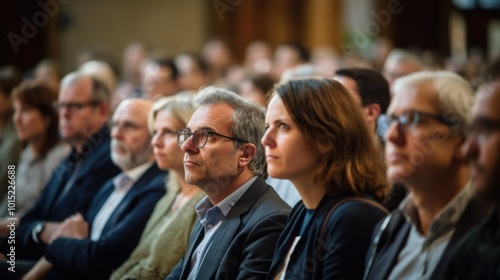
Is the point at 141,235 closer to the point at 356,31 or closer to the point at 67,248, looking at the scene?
the point at 67,248

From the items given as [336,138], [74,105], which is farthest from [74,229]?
[336,138]

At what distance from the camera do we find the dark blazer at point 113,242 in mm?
4367

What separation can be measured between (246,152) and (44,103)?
2.86 meters

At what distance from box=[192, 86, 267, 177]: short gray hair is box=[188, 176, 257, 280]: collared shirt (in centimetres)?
10

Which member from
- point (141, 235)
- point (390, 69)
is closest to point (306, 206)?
point (141, 235)

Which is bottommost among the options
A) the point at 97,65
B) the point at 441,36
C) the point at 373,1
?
the point at 441,36

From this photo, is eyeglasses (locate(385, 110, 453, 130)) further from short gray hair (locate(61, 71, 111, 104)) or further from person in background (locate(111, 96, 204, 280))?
short gray hair (locate(61, 71, 111, 104))

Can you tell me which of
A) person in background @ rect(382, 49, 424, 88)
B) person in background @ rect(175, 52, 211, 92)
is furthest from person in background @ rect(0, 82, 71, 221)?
person in background @ rect(175, 52, 211, 92)

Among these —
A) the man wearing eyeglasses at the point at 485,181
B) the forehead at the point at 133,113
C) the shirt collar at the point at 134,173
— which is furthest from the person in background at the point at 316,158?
the forehead at the point at 133,113

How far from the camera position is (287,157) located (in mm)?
3055

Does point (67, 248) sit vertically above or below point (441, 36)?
above

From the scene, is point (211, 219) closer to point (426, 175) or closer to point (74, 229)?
point (426, 175)

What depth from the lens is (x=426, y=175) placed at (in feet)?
8.74

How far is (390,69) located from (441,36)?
11238 mm
